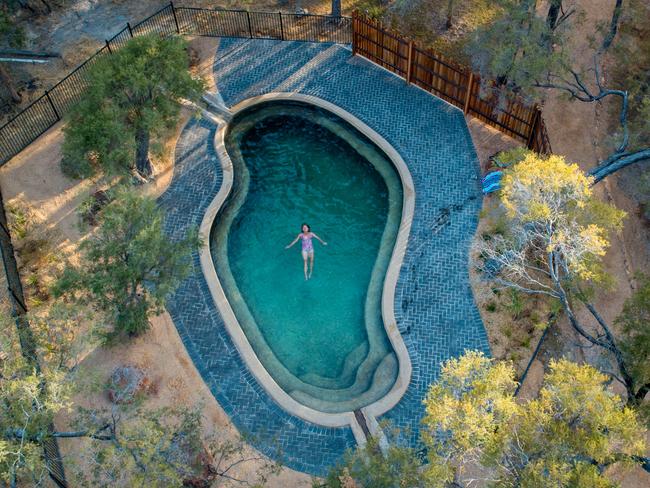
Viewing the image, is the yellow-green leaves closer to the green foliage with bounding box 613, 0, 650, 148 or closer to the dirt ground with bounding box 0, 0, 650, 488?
the dirt ground with bounding box 0, 0, 650, 488

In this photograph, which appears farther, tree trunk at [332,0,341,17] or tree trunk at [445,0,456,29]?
tree trunk at [332,0,341,17]

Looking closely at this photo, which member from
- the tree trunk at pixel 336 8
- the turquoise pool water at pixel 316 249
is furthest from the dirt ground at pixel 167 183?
the turquoise pool water at pixel 316 249

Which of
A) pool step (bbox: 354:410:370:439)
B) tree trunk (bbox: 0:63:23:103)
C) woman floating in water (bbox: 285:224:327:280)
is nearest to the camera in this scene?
pool step (bbox: 354:410:370:439)

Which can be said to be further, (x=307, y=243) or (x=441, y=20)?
(x=441, y=20)

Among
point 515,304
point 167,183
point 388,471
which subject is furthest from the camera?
point 167,183

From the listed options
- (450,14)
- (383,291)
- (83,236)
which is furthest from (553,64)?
(83,236)

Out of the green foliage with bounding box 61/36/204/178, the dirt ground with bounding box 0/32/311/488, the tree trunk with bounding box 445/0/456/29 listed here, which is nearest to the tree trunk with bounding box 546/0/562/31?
the tree trunk with bounding box 445/0/456/29

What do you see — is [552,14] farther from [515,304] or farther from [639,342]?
[639,342]
